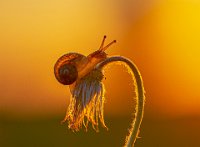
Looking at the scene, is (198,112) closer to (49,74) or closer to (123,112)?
(123,112)

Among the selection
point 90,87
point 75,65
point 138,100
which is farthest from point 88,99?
point 138,100

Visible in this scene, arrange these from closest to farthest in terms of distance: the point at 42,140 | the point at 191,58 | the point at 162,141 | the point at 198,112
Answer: the point at 162,141
the point at 42,140
the point at 198,112
the point at 191,58

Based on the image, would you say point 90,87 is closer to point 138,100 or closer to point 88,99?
point 88,99

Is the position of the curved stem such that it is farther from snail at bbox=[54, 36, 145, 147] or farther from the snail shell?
the snail shell

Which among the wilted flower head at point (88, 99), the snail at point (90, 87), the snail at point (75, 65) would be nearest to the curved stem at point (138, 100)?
the snail at point (90, 87)

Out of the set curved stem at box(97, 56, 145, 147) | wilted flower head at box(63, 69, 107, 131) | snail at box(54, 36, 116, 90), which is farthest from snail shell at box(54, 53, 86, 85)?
curved stem at box(97, 56, 145, 147)

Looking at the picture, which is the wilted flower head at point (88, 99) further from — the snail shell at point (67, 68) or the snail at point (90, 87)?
the snail shell at point (67, 68)

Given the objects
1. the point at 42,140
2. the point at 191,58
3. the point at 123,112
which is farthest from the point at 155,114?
the point at 42,140
